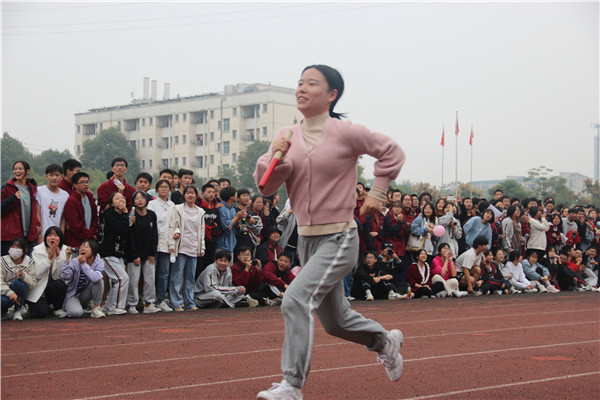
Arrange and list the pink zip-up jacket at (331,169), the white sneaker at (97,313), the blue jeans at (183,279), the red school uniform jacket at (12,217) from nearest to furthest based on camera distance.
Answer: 1. the pink zip-up jacket at (331,169)
2. the red school uniform jacket at (12,217)
3. the white sneaker at (97,313)
4. the blue jeans at (183,279)

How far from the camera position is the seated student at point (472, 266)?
52.8ft

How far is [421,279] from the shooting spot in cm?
1557

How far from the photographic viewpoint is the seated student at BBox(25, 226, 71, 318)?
11.0 m

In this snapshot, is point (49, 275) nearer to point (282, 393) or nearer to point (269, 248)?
point (269, 248)

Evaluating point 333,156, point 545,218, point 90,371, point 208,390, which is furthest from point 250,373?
point 545,218

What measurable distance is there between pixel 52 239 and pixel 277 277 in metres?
4.09

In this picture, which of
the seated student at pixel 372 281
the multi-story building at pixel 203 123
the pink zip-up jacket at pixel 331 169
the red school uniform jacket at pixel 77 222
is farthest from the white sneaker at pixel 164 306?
the multi-story building at pixel 203 123

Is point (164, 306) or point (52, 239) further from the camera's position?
point (164, 306)

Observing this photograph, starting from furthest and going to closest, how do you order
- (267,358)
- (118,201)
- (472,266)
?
1. (472,266)
2. (118,201)
3. (267,358)

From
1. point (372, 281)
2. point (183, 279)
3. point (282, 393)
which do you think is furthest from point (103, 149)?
point (282, 393)

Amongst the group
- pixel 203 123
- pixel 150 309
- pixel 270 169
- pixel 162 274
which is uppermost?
pixel 203 123

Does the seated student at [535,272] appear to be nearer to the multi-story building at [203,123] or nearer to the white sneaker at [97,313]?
the white sneaker at [97,313]

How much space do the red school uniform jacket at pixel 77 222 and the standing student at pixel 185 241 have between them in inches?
46.5

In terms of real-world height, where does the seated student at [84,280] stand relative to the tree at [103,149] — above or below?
below
